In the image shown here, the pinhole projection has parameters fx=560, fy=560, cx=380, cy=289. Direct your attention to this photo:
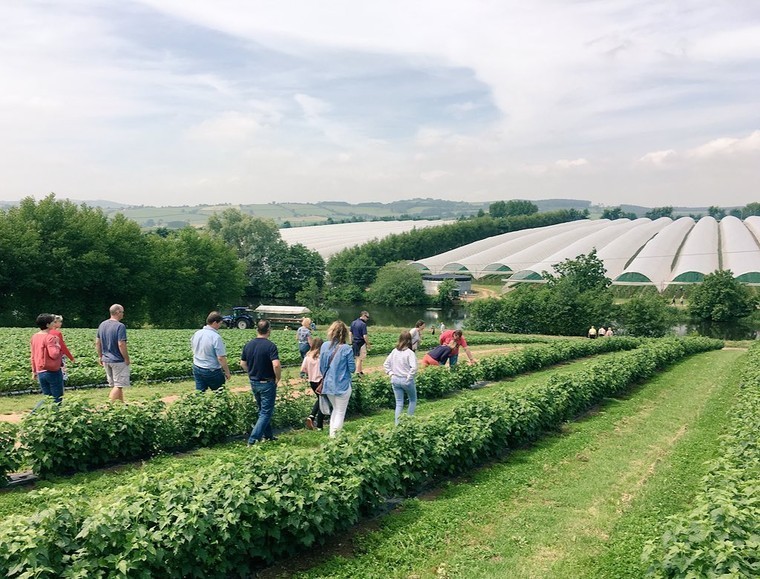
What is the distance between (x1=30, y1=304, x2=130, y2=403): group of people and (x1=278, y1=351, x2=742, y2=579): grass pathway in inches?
245

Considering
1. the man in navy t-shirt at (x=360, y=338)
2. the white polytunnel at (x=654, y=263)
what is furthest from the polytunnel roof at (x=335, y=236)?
the man in navy t-shirt at (x=360, y=338)

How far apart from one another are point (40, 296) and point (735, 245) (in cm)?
8886

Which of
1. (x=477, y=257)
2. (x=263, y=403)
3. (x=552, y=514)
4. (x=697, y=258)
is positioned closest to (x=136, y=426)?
(x=263, y=403)

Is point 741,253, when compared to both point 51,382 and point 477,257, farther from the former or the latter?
point 51,382

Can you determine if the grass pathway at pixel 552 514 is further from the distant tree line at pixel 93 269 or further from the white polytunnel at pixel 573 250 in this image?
the white polytunnel at pixel 573 250

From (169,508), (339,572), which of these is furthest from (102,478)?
(339,572)

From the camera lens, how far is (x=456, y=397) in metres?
14.7

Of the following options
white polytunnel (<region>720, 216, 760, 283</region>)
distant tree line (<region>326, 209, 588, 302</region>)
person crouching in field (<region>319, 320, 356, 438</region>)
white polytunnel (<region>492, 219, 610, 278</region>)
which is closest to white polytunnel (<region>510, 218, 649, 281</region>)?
A: white polytunnel (<region>492, 219, 610, 278</region>)

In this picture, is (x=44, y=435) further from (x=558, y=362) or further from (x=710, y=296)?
(x=710, y=296)

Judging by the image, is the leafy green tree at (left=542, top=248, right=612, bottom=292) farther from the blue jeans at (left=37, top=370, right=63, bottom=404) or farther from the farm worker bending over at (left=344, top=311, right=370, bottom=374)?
the blue jeans at (left=37, top=370, right=63, bottom=404)

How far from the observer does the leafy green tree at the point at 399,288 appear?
83938mm

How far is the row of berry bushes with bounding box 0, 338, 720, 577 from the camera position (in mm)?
4527

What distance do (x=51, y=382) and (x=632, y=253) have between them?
87817mm

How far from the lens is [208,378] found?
10.0 m
